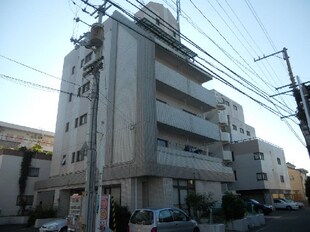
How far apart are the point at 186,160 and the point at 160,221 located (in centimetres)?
1002

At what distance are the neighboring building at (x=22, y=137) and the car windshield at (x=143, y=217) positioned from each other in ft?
115

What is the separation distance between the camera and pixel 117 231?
15227 mm

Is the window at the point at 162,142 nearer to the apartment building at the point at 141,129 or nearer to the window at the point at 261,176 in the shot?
the apartment building at the point at 141,129

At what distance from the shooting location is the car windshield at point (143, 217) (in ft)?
35.6

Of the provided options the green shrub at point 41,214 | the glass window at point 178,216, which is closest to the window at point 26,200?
the green shrub at point 41,214

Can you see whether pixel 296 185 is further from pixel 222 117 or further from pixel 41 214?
pixel 41 214

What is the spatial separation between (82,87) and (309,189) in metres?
26.0

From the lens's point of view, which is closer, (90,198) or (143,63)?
(90,198)

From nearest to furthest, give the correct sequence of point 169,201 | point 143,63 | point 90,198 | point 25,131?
point 90,198 → point 169,201 → point 143,63 → point 25,131

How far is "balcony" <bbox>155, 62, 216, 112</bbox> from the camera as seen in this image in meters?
21.9

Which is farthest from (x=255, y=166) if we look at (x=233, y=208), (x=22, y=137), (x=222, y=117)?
(x=22, y=137)

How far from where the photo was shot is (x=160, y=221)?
1078 cm

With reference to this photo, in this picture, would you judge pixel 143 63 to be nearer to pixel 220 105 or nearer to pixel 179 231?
pixel 179 231

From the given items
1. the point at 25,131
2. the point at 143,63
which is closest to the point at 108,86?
the point at 143,63
